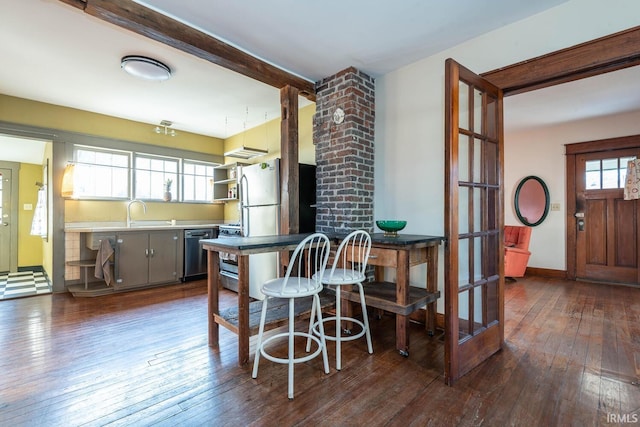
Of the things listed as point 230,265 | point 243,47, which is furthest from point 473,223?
point 230,265

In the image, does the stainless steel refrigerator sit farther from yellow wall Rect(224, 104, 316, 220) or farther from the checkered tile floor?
the checkered tile floor

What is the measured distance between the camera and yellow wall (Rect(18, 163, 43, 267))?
586cm

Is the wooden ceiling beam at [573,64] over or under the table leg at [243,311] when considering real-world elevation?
over

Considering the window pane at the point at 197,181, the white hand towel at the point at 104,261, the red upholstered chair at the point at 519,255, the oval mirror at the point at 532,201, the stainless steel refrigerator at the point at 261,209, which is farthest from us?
the window pane at the point at 197,181

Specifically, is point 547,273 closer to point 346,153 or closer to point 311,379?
point 346,153

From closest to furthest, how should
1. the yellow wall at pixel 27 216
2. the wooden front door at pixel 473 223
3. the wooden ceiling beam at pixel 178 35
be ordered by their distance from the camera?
the wooden front door at pixel 473 223 → the wooden ceiling beam at pixel 178 35 → the yellow wall at pixel 27 216

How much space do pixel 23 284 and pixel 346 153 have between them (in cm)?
549

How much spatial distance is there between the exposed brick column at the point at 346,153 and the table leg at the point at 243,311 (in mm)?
1301

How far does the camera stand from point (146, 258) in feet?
14.6

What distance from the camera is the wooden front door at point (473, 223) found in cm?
192

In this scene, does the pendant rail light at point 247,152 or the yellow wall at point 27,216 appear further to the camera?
the yellow wall at point 27,216

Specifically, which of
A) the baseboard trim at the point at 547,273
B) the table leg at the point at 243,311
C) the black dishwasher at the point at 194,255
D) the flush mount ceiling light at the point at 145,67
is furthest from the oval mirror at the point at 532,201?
the flush mount ceiling light at the point at 145,67

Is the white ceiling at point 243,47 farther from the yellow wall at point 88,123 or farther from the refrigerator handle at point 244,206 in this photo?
the refrigerator handle at point 244,206

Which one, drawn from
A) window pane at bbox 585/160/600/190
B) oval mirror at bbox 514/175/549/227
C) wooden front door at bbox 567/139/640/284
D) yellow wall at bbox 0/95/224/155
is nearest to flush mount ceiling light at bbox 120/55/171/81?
yellow wall at bbox 0/95/224/155
